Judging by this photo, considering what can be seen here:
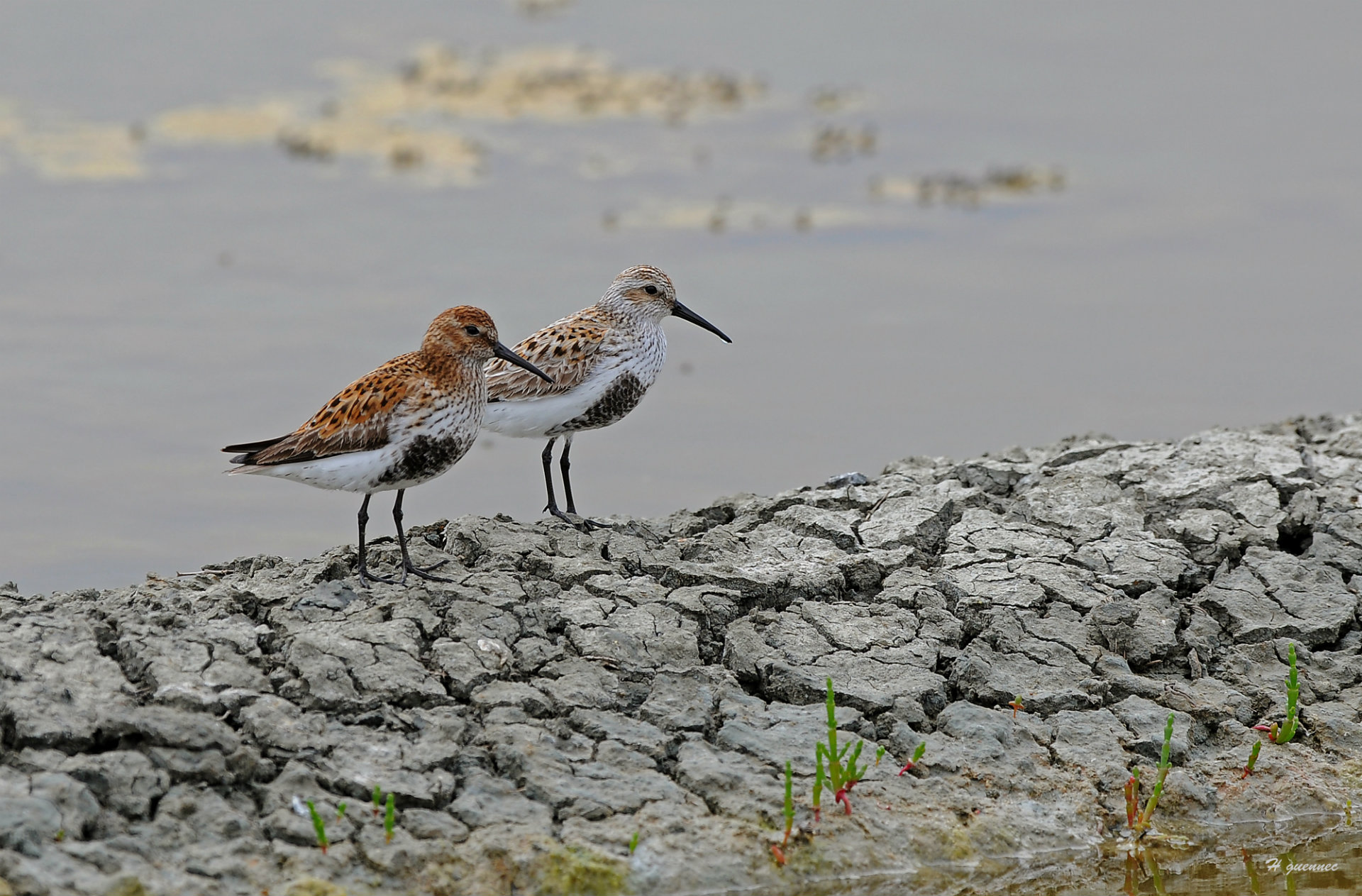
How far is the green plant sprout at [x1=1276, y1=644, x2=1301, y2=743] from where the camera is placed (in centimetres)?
760

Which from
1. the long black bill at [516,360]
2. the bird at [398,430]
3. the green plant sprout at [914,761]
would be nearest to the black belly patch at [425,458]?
the bird at [398,430]

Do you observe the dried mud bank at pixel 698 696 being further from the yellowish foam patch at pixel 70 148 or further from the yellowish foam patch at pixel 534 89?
the yellowish foam patch at pixel 534 89

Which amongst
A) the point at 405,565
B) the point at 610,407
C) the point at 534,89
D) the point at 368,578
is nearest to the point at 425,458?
the point at 405,565

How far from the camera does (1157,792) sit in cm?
716

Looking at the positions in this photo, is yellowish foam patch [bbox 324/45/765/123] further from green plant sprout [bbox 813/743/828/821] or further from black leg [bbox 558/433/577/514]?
green plant sprout [bbox 813/743/828/821]

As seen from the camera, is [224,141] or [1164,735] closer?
[1164,735]

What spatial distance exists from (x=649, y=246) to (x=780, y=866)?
379 inches

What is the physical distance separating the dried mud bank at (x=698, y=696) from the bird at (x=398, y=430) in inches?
17.9

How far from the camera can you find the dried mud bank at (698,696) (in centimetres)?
651

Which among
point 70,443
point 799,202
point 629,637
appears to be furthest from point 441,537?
point 799,202

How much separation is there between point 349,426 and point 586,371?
1674mm

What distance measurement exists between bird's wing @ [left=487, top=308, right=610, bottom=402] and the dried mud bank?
31.6 inches

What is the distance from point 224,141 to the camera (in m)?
18.7

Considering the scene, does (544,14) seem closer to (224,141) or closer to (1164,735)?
(224,141)
